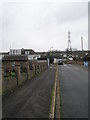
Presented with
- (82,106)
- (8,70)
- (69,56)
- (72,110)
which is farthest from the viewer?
(69,56)

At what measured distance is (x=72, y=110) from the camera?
7.12 metres

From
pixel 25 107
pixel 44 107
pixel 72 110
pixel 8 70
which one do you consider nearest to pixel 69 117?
pixel 72 110

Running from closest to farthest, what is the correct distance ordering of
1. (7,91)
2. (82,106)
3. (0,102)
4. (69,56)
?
(82,106)
(0,102)
(7,91)
(69,56)

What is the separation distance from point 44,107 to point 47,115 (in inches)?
41.4

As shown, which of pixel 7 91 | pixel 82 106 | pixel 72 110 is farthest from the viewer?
pixel 7 91

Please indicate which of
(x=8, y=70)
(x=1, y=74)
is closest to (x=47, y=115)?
(x=1, y=74)

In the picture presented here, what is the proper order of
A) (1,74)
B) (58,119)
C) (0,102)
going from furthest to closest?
(1,74) → (0,102) → (58,119)

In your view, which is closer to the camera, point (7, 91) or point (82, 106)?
point (82, 106)

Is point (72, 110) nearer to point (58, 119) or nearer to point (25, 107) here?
point (58, 119)

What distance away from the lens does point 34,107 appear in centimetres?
750

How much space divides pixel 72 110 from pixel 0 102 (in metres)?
3.13

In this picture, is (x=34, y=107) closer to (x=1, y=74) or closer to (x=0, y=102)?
(x=0, y=102)

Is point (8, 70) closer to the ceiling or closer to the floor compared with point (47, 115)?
closer to the ceiling

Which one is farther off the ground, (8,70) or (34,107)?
(8,70)
